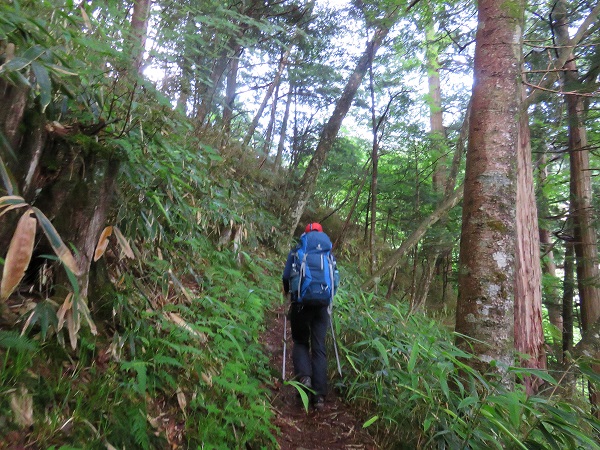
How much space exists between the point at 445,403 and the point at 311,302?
157 centimetres

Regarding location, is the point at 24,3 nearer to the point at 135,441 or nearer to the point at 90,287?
the point at 90,287

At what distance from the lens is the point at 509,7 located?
3109 millimetres

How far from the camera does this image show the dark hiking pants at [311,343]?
376cm

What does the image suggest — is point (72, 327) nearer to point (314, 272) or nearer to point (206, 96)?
point (314, 272)

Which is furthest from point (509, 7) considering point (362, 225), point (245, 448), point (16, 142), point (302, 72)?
point (362, 225)

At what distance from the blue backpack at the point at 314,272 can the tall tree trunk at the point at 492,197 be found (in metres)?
1.40

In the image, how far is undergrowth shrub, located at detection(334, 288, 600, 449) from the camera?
7.45 ft

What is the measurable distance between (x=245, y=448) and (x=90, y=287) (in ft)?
5.20

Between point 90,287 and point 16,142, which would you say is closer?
point 16,142

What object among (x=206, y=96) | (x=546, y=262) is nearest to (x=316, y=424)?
(x=206, y=96)

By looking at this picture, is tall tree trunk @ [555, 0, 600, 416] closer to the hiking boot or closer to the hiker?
the hiker

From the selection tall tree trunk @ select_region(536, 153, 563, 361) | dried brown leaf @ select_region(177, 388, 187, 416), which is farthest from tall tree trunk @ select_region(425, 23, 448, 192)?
dried brown leaf @ select_region(177, 388, 187, 416)

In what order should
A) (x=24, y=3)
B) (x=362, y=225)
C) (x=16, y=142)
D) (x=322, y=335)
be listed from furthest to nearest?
(x=362, y=225)
(x=322, y=335)
(x=24, y=3)
(x=16, y=142)

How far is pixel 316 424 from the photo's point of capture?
3373 millimetres
